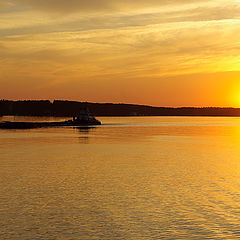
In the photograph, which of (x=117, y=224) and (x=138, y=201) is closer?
(x=117, y=224)

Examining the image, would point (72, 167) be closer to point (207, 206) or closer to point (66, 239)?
point (207, 206)

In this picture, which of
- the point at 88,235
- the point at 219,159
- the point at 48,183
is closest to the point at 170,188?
the point at 48,183

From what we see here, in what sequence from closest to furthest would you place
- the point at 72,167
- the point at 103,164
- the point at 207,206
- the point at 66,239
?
the point at 66,239
the point at 207,206
the point at 72,167
the point at 103,164

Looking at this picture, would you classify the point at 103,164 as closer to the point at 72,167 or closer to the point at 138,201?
the point at 72,167

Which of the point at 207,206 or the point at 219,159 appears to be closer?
the point at 207,206

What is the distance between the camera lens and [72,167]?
38875 millimetres

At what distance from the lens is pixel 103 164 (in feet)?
136

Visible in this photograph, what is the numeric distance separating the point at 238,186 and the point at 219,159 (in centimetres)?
1848

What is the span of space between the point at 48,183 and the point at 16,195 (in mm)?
4748

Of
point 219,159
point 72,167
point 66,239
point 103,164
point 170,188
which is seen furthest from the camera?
point 219,159

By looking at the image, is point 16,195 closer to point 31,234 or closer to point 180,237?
point 31,234

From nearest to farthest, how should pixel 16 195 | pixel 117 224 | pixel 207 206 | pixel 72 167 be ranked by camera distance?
pixel 117 224, pixel 207 206, pixel 16 195, pixel 72 167

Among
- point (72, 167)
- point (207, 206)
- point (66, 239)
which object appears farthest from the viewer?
point (72, 167)

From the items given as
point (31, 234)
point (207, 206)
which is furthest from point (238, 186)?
Answer: point (31, 234)
